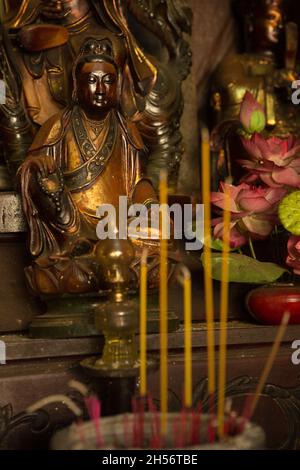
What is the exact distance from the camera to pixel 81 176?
1.68 meters

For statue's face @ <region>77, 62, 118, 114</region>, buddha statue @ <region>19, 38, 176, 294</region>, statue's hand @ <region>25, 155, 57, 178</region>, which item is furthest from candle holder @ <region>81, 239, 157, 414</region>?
statue's face @ <region>77, 62, 118, 114</region>

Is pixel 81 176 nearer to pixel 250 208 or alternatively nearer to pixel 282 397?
pixel 250 208

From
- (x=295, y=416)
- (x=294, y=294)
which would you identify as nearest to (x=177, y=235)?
(x=294, y=294)

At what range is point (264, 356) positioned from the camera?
1540 millimetres

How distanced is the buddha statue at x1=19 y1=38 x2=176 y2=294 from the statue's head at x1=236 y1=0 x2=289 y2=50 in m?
0.65

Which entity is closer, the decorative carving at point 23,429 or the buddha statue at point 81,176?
the decorative carving at point 23,429

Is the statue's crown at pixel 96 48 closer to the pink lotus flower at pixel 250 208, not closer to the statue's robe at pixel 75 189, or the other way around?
the statue's robe at pixel 75 189

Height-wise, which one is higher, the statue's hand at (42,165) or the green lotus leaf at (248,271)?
the statue's hand at (42,165)

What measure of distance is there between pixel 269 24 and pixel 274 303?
107 cm

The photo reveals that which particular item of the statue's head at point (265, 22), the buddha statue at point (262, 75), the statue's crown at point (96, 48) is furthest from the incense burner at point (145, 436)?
the statue's head at point (265, 22)

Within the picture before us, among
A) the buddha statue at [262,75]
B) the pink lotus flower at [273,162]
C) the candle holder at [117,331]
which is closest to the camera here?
the candle holder at [117,331]

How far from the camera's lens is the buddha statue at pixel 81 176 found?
153 centimetres
